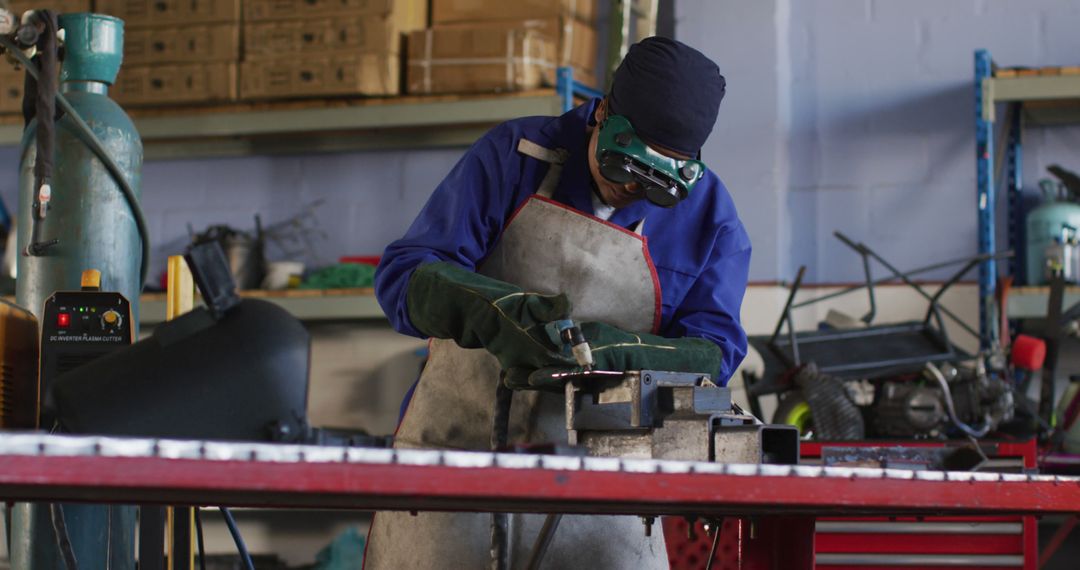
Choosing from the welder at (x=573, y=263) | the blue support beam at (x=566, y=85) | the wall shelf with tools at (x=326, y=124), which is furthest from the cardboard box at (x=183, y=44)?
the welder at (x=573, y=263)

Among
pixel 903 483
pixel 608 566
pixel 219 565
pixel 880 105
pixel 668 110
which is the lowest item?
pixel 219 565

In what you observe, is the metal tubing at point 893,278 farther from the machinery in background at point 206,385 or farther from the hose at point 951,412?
the machinery in background at point 206,385

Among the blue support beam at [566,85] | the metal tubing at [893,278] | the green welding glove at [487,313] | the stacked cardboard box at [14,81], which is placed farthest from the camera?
the stacked cardboard box at [14,81]

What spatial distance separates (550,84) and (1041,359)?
5.57 ft

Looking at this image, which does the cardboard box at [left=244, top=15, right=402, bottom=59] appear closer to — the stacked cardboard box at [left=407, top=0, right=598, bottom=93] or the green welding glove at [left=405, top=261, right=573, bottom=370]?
the stacked cardboard box at [left=407, top=0, right=598, bottom=93]

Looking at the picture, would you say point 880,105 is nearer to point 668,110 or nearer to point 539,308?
point 668,110

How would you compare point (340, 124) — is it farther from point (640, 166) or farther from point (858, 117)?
point (640, 166)

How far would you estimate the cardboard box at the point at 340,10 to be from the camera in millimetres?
4027

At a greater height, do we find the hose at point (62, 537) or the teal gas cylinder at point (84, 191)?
the teal gas cylinder at point (84, 191)

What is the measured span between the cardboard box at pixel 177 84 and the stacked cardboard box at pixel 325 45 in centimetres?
7

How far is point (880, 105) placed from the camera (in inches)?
162

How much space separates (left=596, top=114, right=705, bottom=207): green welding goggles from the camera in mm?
1751

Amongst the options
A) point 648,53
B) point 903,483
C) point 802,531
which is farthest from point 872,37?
point 903,483

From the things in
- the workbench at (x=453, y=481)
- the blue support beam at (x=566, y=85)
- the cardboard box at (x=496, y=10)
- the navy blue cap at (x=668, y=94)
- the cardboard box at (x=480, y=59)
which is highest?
the cardboard box at (x=496, y=10)
